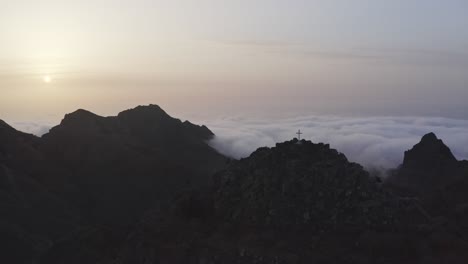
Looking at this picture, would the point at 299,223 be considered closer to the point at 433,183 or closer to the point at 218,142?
the point at 433,183

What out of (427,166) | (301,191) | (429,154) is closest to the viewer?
(301,191)

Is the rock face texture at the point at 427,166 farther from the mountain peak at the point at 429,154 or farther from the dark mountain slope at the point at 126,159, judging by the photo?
the dark mountain slope at the point at 126,159

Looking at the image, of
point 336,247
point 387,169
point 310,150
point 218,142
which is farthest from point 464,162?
point 336,247

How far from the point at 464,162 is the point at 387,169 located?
1380 inches

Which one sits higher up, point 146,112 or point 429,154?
point 146,112

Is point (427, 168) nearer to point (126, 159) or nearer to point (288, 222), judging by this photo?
point (126, 159)

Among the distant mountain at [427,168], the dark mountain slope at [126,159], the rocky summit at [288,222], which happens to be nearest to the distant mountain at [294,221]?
the rocky summit at [288,222]

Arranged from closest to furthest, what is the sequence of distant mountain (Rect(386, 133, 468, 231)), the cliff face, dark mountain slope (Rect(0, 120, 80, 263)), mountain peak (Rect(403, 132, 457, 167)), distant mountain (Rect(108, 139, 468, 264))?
distant mountain (Rect(108, 139, 468, 264)), dark mountain slope (Rect(0, 120, 80, 263)), the cliff face, distant mountain (Rect(386, 133, 468, 231)), mountain peak (Rect(403, 132, 457, 167))

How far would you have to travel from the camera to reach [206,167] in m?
154

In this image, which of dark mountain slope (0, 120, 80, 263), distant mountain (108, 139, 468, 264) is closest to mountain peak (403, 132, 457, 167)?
dark mountain slope (0, 120, 80, 263)

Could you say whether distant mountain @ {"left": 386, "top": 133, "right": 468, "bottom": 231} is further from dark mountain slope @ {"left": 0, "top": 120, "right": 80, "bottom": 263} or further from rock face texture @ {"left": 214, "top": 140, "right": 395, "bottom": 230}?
rock face texture @ {"left": 214, "top": 140, "right": 395, "bottom": 230}

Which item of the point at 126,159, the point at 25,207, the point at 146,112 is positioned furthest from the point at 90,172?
the point at 146,112

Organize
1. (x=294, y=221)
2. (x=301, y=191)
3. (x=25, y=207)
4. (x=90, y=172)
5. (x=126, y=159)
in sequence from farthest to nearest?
(x=126, y=159) → (x=90, y=172) → (x=25, y=207) → (x=301, y=191) → (x=294, y=221)

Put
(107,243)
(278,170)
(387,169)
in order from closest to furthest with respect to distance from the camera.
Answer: (278,170) → (107,243) → (387,169)
